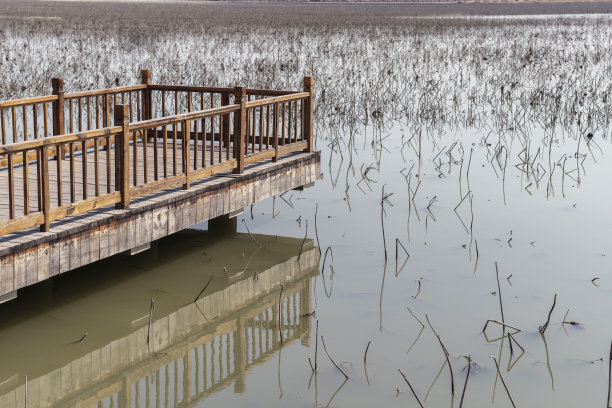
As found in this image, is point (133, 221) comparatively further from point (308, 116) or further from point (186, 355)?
point (308, 116)

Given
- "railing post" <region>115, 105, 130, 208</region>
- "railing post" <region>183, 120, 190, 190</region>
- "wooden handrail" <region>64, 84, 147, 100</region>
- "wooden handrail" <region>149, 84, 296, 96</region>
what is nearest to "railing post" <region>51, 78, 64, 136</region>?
"wooden handrail" <region>64, 84, 147, 100</region>

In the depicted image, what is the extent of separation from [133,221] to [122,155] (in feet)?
1.96

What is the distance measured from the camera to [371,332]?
791 cm

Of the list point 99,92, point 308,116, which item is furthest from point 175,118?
point 308,116

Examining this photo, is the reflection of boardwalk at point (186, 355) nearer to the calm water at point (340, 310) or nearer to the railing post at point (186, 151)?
the calm water at point (340, 310)

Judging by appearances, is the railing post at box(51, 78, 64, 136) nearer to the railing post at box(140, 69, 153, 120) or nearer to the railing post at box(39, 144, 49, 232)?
the railing post at box(140, 69, 153, 120)

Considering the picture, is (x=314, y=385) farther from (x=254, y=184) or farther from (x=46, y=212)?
(x=254, y=184)

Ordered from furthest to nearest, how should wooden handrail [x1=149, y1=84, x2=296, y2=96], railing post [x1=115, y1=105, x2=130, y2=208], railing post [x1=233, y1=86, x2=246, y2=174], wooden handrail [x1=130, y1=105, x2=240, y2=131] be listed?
wooden handrail [x1=149, y1=84, x2=296, y2=96]
railing post [x1=233, y1=86, x2=246, y2=174]
wooden handrail [x1=130, y1=105, x2=240, y2=131]
railing post [x1=115, y1=105, x2=130, y2=208]

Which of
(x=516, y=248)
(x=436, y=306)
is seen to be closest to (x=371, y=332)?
(x=436, y=306)

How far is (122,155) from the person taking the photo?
8.55 metres

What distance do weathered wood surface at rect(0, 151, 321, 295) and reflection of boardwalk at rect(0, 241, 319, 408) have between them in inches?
30.0

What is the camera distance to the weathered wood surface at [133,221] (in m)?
7.48

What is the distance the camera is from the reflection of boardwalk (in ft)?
22.3

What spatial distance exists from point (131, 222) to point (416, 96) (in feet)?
43.3
